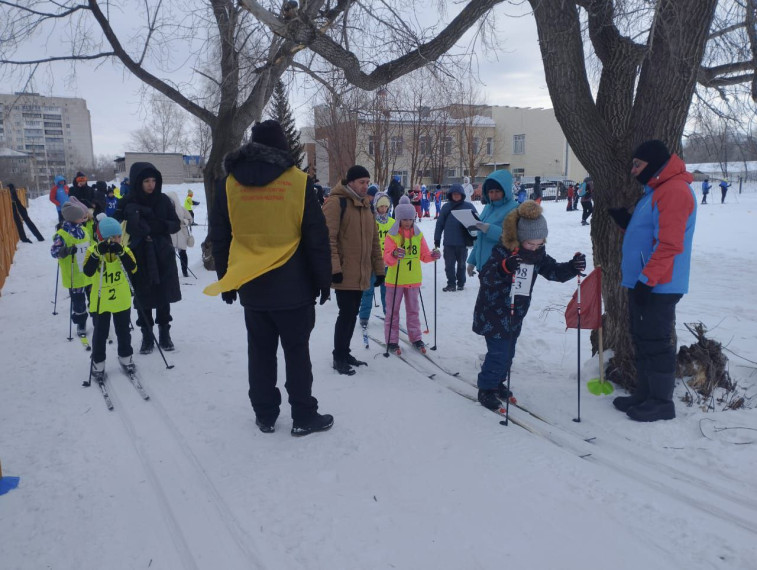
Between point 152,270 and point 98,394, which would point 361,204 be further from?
point 98,394

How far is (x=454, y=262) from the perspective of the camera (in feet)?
30.4

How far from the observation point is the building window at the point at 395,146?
35875 mm

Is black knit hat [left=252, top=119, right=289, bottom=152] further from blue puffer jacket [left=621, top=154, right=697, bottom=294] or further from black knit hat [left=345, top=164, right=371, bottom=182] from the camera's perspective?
blue puffer jacket [left=621, top=154, right=697, bottom=294]

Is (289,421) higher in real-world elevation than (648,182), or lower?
lower

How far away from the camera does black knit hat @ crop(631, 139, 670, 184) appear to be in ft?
12.0

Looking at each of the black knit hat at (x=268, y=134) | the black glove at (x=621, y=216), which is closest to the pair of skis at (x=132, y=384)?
the black knit hat at (x=268, y=134)

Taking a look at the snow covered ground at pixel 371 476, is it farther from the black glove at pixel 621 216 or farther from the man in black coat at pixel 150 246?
the black glove at pixel 621 216

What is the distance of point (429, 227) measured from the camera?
20062 millimetres

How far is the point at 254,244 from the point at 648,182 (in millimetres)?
2857

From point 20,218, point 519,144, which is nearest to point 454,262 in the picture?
point 20,218

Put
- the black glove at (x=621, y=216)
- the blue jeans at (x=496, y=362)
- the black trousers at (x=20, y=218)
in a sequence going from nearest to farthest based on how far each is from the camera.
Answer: the black glove at (x=621, y=216) → the blue jeans at (x=496, y=362) → the black trousers at (x=20, y=218)

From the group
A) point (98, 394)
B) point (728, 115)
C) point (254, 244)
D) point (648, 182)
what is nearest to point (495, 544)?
point (254, 244)

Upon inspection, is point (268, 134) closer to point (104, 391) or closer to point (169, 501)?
point (169, 501)

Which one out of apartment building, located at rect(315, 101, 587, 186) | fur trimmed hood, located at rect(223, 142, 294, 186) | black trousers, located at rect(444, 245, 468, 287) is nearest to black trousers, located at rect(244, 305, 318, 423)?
fur trimmed hood, located at rect(223, 142, 294, 186)
